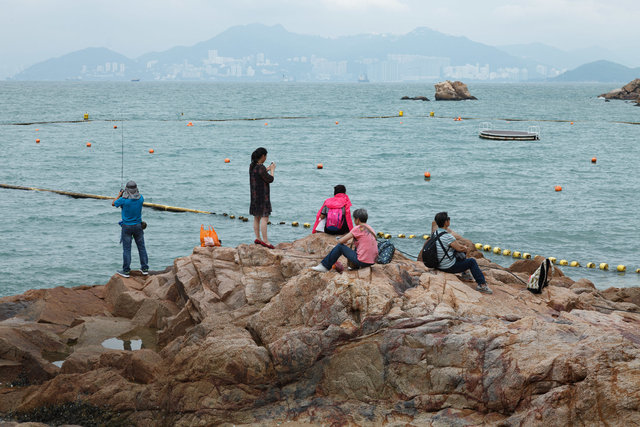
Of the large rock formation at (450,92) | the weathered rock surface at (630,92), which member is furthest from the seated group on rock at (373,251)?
the weathered rock surface at (630,92)

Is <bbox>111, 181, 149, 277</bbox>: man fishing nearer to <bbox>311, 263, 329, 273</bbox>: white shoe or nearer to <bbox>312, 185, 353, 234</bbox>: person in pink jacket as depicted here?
<bbox>312, 185, 353, 234</bbox>: person in pink jacket

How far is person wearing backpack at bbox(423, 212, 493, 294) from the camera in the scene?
38.9 ft

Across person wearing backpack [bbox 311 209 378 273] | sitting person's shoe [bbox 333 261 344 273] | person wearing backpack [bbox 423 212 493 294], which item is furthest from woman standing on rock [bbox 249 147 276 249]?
person wearing backpack [bbox 423 212 493 294]

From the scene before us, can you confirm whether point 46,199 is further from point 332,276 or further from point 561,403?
point 561,403

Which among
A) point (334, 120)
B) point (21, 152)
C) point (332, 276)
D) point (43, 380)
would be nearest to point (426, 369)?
point (332, 276)

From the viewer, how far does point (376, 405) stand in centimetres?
934

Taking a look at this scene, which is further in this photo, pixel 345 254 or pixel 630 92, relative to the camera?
pixel 630 92

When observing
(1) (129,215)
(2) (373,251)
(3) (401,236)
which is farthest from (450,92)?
(2) (373,251)

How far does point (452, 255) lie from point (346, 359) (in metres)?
3.35

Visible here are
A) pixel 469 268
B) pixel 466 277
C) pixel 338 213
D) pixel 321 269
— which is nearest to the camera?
pixel 321 269

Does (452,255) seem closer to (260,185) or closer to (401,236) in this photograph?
(260,185)

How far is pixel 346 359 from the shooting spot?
984 cm

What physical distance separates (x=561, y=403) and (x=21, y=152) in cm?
5063

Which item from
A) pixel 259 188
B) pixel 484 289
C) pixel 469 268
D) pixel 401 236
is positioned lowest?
pixel 401 236
